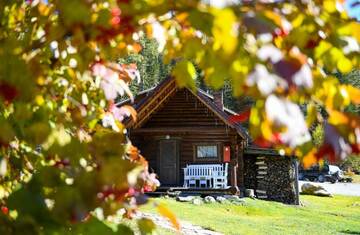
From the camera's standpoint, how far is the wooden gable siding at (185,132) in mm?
19844

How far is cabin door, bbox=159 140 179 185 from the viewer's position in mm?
19781

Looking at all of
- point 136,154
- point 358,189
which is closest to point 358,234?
point 136,154

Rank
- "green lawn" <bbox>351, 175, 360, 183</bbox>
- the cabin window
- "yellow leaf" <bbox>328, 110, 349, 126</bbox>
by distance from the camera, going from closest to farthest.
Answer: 1. "yellow leaf" <bbox>328, 110, 349, 126</bbox>
2. the cabin window
3. "green lawn" <bbox>351, 175, 360, 183</bbox>

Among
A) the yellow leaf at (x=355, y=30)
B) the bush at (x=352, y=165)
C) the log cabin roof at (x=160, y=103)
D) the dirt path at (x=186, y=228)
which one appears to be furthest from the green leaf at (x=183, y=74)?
the bush at (x=352, y=165)

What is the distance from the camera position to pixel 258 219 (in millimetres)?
14422

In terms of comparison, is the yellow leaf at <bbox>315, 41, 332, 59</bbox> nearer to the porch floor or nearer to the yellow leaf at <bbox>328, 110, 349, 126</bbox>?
the yellow leaf at <bbox>328, 110, 349, 126</bbox>

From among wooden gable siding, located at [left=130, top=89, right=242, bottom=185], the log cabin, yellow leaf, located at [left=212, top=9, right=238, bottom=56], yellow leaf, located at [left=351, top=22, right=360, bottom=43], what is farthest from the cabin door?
yellow leaf, located at [left=212, top=9, right=238, bottom=56]

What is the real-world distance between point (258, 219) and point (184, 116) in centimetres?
674

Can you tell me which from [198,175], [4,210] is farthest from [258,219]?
[4,210]

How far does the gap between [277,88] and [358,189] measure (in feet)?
121

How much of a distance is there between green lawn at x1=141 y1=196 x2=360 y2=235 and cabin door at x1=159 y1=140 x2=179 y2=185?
3042mm

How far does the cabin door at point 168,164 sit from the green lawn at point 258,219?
304 centimetres

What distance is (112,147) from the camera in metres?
1.52

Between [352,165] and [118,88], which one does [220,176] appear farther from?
[352,165]
